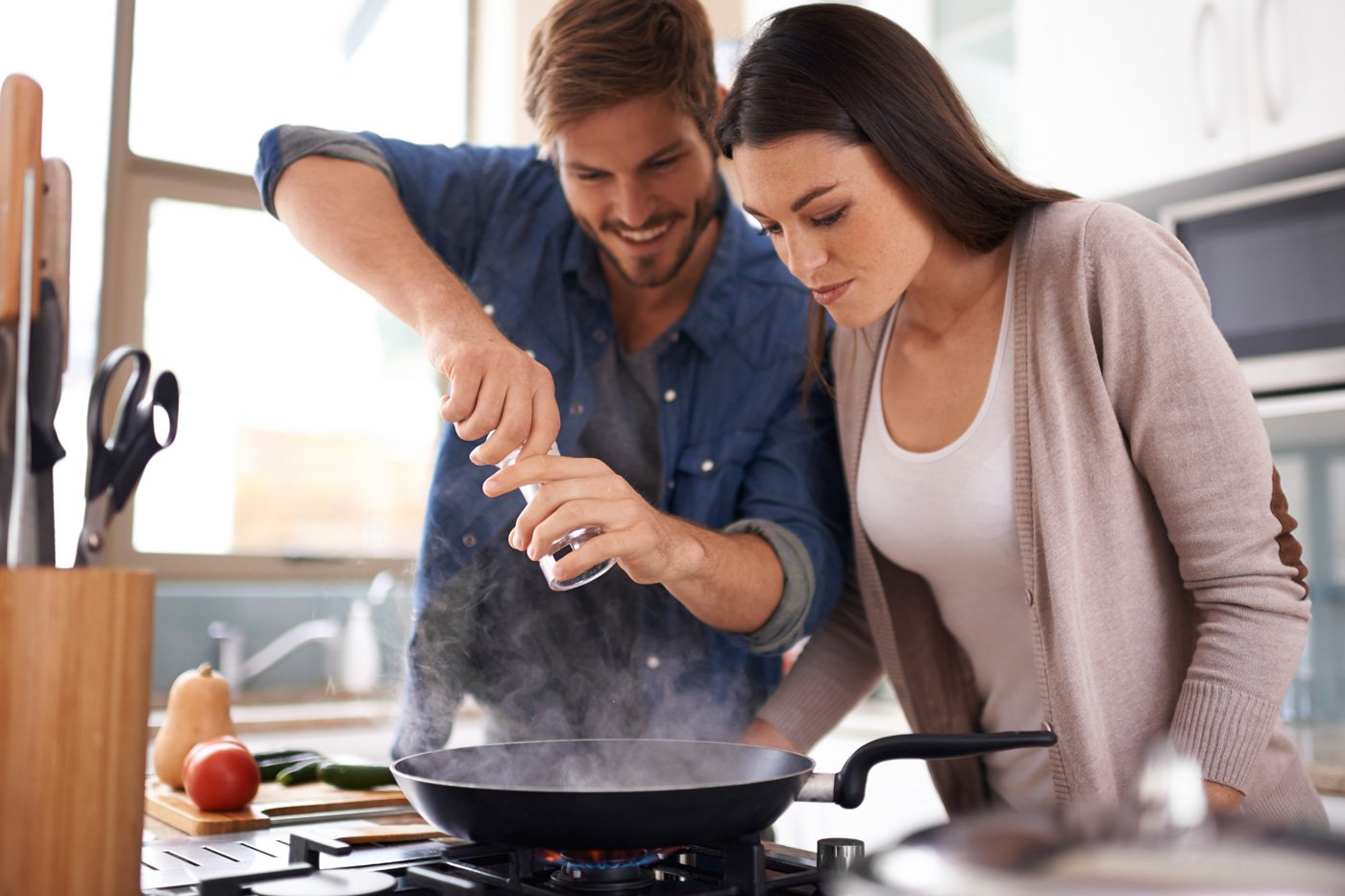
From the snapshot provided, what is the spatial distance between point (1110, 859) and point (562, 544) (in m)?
0.59

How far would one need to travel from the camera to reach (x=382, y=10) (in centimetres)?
338

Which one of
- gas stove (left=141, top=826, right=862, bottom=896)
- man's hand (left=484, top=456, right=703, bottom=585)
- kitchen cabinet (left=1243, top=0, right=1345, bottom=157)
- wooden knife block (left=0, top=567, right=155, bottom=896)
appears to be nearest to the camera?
wooden knife block (left=0, top=567, right=155, bottom=896)

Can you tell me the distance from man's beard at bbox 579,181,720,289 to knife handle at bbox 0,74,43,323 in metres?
0.74

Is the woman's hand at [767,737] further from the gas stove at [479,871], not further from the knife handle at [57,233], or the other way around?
the knife handle at [57,233]

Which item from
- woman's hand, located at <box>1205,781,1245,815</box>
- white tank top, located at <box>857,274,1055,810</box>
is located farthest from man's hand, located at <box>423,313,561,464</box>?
woman's hand, located at <box>1205,781,1245,815</box>

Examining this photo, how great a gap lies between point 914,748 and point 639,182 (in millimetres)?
733

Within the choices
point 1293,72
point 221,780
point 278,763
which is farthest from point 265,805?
point 1293,72

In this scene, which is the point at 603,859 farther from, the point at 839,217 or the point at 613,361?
the point at 613,361

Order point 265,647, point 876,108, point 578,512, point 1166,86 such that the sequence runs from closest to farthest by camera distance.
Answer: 1. point 578,512
2. point 876,108
3. point 1166,86
4. point 265,647

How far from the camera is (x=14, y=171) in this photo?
2.37ft

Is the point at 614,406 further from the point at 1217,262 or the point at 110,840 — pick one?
the point at 1217,262

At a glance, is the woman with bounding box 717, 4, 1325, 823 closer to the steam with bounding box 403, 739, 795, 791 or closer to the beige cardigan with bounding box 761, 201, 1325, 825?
the beige cardigan with bounding box 761, 201, 1325, 825

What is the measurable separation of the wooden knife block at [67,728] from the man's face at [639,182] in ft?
2.51

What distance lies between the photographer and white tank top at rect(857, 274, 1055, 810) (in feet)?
3.94
